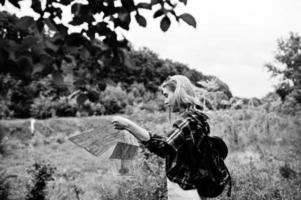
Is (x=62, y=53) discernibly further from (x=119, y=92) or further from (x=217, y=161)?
(x=119, y=92)

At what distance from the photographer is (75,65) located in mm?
1555

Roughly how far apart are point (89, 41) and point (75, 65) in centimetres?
12

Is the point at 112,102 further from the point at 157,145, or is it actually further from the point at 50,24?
the point at 50,24

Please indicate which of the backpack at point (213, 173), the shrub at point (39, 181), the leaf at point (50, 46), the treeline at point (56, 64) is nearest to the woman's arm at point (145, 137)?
the backpack at point (213, 173)

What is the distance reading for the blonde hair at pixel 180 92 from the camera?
233 centimetres

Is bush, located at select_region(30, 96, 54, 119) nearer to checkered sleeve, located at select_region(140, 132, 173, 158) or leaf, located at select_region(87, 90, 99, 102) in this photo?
checkered sleeve, located at select_region(140, 132, 173, 158)

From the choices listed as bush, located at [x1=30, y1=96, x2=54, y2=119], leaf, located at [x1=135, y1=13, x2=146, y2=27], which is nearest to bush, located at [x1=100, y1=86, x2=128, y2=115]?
bush, located at [x1=30, y1=96, x2=54, y2=119]

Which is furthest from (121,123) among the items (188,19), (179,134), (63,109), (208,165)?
(63,109)

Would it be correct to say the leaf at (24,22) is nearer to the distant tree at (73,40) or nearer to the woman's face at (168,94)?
the distant tree at (73,40)

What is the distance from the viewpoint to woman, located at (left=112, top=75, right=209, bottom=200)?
7.09 feet

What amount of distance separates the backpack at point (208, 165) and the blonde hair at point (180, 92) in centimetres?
17

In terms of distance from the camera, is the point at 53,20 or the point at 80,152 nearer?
the point at 53,20

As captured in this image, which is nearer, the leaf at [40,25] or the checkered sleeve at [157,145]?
the leaf at [40,25]

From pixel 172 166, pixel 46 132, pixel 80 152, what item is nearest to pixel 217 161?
pixel 172 166
